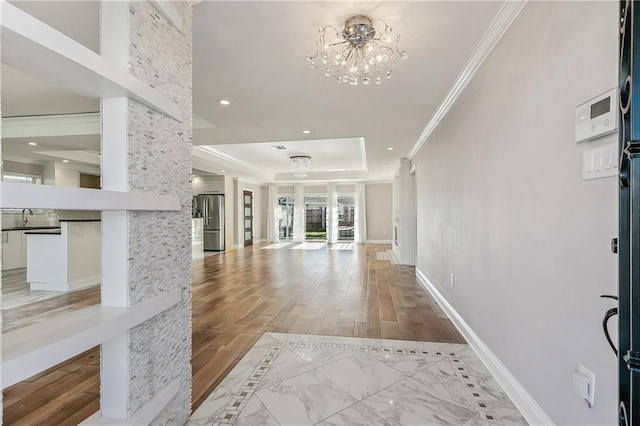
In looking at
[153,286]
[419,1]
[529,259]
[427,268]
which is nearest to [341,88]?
[419,1]

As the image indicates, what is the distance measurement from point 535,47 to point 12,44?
223cm

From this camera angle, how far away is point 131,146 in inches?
50.8

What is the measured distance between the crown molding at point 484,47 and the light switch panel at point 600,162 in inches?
42.1

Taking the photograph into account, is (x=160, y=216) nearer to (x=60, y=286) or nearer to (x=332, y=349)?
(x=332, y=349)

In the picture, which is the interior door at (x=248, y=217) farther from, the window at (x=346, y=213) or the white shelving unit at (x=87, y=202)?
the white shelving unit at (x=87, y=202)

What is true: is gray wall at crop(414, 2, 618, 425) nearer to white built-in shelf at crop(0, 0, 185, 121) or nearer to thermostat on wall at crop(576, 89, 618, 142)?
thermostat on wall at crop(576, 89, 618, 142)

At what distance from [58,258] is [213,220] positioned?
16.1 feet

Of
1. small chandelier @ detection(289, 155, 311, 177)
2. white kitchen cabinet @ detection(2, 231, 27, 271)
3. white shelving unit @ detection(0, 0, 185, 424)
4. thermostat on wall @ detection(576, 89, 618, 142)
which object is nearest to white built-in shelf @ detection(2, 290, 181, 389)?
white shelving unit @ detection(0, 0, 185, 424)

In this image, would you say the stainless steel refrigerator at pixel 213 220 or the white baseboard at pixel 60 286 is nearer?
the white baseboard at pixel 60 286

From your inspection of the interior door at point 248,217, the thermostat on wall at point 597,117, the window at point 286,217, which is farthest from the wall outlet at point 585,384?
the window at point 286,217

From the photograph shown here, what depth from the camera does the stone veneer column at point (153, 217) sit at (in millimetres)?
1275

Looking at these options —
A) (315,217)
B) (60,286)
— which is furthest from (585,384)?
(315,217)

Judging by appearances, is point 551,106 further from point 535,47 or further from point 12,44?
point 12,44

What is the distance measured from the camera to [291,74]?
2.72 m
